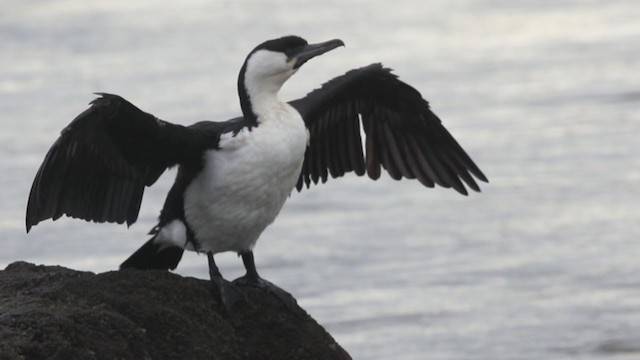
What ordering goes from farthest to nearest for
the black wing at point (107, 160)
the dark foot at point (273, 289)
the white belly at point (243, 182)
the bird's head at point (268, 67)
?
the bird's head at point (268, 67) → the white belly at point (243, 182) → the dark foot at point (273, 289) → the black wing at point (107, 160)

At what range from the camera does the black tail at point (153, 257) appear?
21.8 ft

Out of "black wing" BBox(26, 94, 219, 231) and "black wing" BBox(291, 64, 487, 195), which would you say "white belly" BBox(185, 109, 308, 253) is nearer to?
"black wing" BBox(26, 94, 219, 231)

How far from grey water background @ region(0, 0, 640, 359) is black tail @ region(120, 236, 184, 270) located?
2.49 meters

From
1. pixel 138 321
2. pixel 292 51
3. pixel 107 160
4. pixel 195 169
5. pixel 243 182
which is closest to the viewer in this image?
pixel 138 321

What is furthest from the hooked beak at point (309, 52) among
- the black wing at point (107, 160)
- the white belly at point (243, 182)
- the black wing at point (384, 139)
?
the black wing at point (107, 160)

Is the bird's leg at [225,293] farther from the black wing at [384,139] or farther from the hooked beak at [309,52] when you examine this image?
the black wing at [384,139]

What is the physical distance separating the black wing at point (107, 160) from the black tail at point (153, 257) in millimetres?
167

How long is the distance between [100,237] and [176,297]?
4.52 metres

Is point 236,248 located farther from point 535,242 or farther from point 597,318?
point 535,242

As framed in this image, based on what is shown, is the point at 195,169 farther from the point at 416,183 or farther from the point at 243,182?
the point at 416,183

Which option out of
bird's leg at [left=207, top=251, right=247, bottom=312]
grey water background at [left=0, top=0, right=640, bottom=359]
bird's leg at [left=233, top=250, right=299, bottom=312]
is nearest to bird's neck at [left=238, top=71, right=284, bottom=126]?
bird's leg at [left=233, top=250, right=299, bottom=312]

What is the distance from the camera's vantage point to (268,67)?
6820 millimetres

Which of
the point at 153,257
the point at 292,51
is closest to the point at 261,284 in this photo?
the point at 153,257

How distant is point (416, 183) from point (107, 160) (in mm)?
5363
